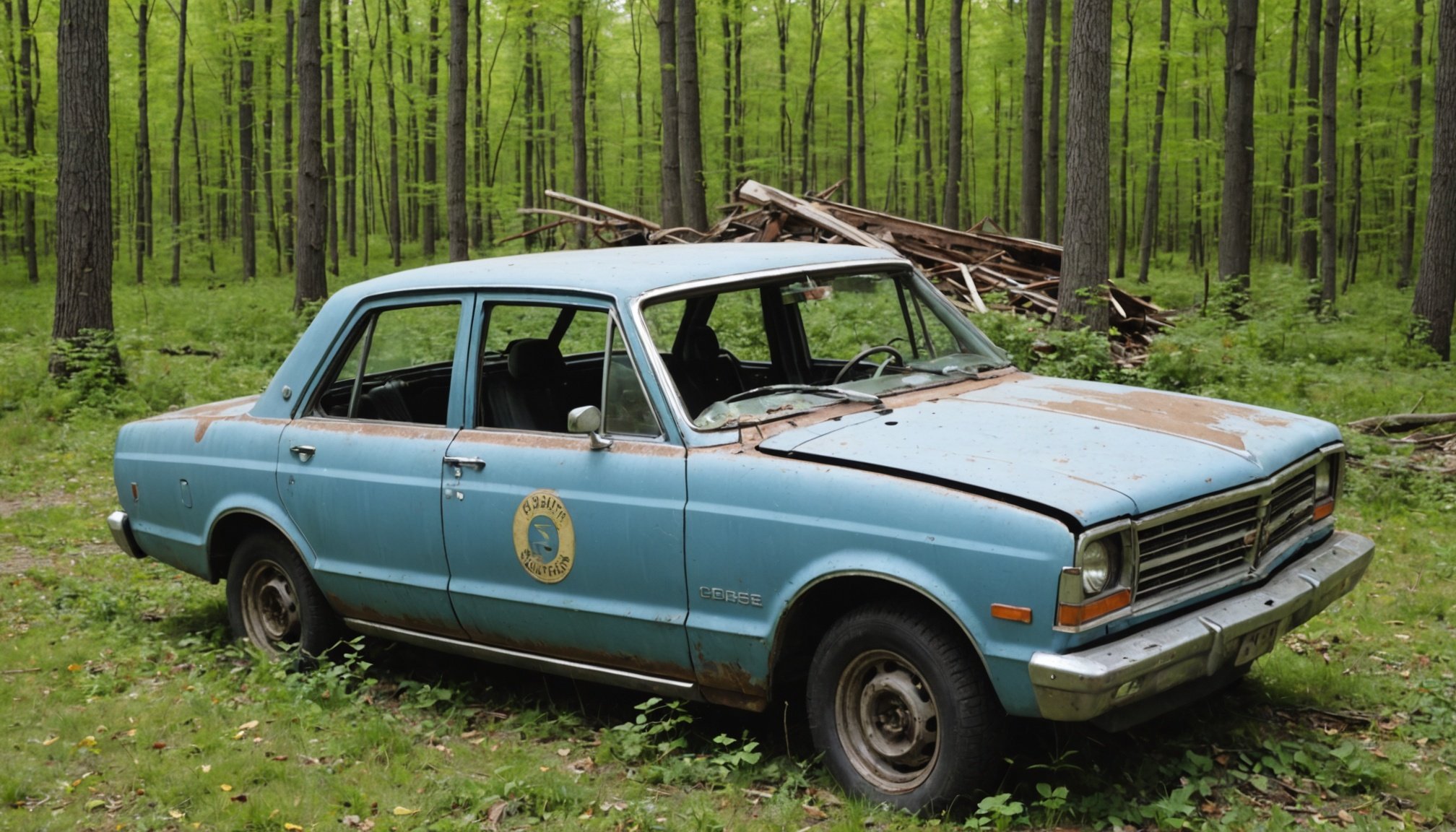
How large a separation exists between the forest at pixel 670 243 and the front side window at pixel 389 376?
3.75 ft

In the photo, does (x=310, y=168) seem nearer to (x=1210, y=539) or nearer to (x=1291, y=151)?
(x=1210, y=539)

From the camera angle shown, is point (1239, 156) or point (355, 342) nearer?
point (355, 342)

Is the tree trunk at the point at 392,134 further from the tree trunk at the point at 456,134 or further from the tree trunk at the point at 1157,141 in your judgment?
the tree trunk at the point at 1157,141

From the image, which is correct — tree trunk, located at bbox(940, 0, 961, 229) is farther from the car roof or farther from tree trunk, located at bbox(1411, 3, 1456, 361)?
the car roof

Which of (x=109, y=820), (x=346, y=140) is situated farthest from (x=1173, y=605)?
(x=346, y=140)

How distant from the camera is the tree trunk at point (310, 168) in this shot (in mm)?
18750

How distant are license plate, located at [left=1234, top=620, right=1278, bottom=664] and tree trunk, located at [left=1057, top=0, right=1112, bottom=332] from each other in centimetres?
827

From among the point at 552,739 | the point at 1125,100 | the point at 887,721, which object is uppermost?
the point at 1125,100

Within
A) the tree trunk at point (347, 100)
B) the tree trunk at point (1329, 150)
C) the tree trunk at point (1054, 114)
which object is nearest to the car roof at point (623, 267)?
the tree trunk at point (1329, 150)

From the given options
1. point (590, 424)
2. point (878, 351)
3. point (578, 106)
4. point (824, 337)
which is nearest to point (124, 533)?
point (590, 424)

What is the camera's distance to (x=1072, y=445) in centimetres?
405

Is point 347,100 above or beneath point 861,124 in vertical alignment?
above

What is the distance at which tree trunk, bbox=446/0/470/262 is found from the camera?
21.1 meters

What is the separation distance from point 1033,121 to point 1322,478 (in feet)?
64.9
